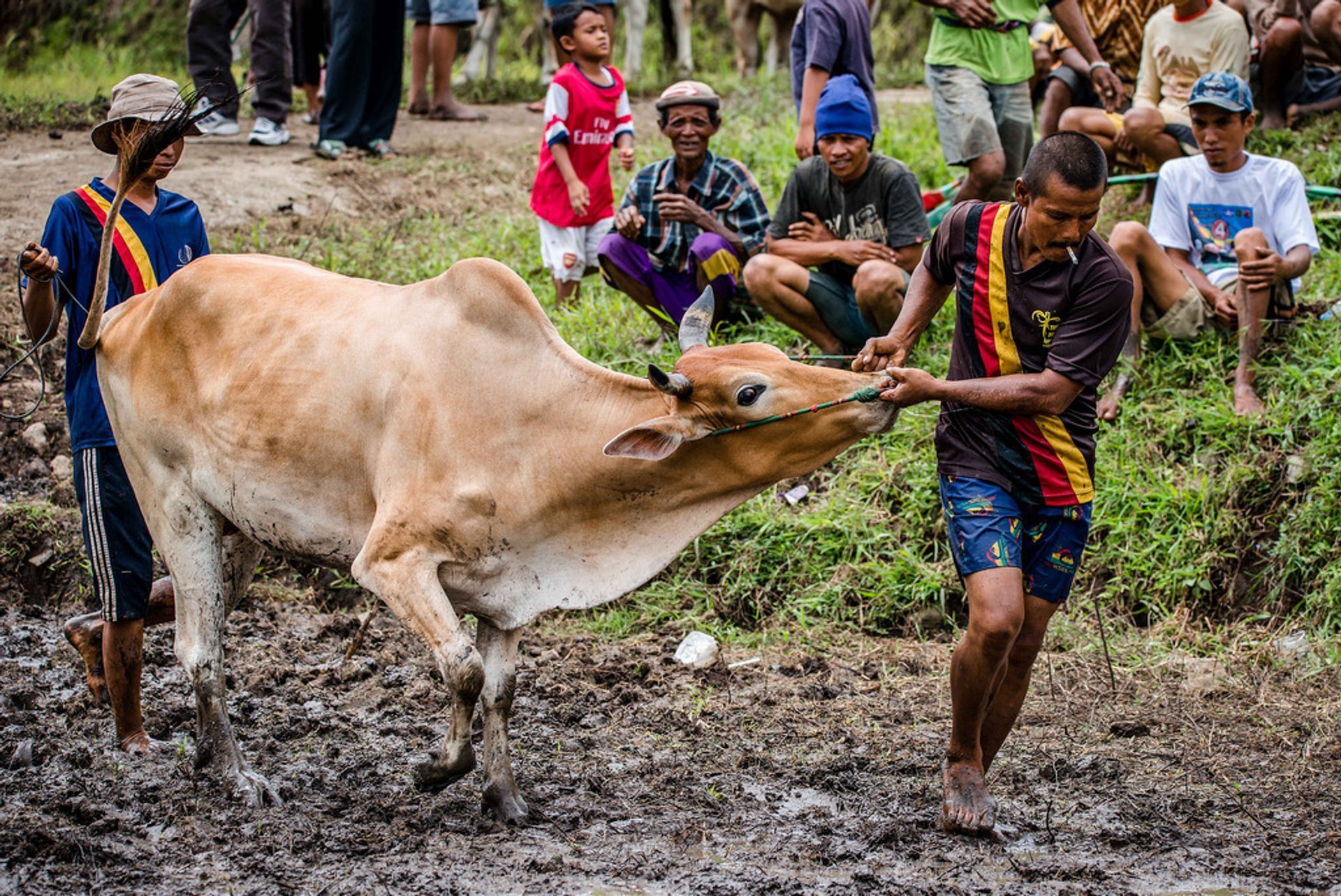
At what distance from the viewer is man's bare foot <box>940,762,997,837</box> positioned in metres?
3.99

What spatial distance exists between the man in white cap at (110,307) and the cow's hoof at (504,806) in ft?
4.37

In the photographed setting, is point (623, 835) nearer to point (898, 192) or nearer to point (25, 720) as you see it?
point (25, 720)

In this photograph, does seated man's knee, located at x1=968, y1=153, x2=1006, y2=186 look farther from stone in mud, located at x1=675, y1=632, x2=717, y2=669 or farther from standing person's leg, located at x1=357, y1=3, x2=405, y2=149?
standing person's leg, located at x1=357, y1=3, x2=405, y2=149

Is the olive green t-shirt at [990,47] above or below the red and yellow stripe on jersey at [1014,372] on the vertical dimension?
above

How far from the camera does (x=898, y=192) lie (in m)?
6.74

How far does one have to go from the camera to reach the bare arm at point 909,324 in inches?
162

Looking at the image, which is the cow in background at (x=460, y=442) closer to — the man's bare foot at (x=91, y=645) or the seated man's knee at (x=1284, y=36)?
the man's bare foot at (x=91, y=645)

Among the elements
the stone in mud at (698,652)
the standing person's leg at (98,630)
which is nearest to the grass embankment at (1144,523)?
the stone in mud at (698,652)

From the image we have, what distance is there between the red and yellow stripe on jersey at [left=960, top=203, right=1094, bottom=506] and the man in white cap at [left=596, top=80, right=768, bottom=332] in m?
3.18

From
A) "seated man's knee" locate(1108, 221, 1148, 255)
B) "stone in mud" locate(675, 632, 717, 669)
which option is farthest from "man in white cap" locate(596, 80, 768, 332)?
"stone in mud" locate(675, 632, 717, 669)

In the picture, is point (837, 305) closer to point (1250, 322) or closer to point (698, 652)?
point (1250, 322)

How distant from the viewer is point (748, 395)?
386 cm

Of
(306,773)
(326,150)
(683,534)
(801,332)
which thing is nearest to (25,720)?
(306,773)

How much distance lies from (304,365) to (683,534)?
1216 mm
